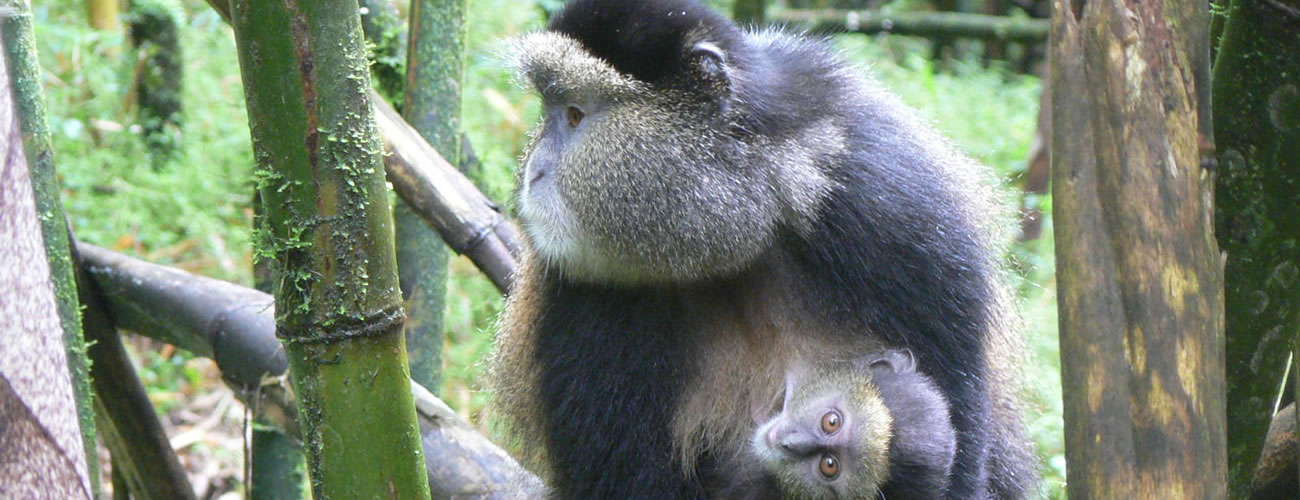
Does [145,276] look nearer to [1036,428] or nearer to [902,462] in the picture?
[902,462]

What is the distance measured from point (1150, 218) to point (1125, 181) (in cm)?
7

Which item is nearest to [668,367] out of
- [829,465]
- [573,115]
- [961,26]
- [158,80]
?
[829,465]

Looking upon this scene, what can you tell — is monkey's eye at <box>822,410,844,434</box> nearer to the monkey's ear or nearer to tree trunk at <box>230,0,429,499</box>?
the monkey's ear

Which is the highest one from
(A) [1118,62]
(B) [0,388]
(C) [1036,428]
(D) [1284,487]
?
(A) [1118,62]

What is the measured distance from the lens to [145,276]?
4008 millimetres

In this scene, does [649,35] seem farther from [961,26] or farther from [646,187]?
[961,26]

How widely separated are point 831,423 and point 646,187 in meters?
0.77

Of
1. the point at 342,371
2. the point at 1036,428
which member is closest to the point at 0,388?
the point at 342,371

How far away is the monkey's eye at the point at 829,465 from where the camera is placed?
9.86 feet

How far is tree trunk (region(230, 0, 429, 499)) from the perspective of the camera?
190 centimetres

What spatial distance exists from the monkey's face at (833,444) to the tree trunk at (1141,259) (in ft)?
3.46

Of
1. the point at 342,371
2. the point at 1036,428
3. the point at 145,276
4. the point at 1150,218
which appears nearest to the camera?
the point at 1150,218

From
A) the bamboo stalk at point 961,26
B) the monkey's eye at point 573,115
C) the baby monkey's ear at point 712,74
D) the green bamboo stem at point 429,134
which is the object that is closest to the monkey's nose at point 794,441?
the baby monkey's ear at point 712,74

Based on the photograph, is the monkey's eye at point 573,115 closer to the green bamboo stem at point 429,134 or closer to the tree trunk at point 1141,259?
the green bamboo stem at point 429,134
